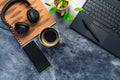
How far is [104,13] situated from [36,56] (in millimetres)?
302

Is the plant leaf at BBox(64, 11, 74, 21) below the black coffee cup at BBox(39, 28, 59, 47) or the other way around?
the other way around

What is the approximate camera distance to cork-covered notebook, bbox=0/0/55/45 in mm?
1107

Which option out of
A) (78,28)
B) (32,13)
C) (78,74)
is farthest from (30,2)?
(78,74)

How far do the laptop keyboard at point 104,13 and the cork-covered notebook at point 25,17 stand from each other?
15 centimetres

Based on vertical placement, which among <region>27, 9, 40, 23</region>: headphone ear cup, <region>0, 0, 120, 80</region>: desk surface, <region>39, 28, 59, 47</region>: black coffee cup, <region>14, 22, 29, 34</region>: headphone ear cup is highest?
<region>27, 9, 40, 23</region>: headphone ear cup

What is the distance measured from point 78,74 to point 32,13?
0.28m

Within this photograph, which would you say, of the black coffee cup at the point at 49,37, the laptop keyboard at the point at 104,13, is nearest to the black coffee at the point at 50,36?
the black coffee cup at the point at 49,37

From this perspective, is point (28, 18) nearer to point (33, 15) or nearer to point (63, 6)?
point (33, 15)

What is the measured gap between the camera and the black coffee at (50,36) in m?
A: 1.07

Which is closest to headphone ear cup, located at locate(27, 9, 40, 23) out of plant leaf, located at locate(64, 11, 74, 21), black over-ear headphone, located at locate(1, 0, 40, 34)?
black over-ear headphone, located at locate(1, 0, 40, 34)

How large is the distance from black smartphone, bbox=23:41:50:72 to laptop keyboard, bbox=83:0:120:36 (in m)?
0.23

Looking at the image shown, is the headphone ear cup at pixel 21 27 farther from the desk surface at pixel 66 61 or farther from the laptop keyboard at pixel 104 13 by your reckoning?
the laptop keyboard at pixel 104 13

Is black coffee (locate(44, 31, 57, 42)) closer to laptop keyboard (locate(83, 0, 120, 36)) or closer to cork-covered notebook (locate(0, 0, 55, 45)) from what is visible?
cork-covered notebook (locate(0, 0, 55, 45))

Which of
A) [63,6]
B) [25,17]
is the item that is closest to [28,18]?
[25,17]
